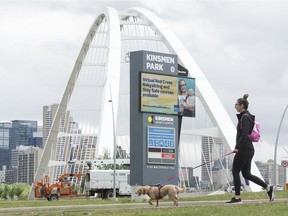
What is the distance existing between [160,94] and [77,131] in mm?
45847

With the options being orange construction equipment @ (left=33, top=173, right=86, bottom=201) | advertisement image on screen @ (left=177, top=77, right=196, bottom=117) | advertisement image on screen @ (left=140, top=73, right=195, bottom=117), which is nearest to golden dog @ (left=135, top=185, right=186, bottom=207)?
advertisement image on screen @ (left=140, top=73, right=195, bottom=117)

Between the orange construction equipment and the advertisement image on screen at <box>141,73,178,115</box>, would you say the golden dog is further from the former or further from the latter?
the orange construction equipment

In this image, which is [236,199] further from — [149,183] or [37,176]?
[37,176]

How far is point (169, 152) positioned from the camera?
1184 inches

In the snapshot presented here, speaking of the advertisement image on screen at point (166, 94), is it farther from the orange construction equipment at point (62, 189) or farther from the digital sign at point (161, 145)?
the orange construction equipment at point (62, 189)

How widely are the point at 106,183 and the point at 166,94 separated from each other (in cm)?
2519

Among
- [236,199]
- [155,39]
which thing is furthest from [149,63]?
[155,39]

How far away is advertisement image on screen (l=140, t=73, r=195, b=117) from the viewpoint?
2928cm

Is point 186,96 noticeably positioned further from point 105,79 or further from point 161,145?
point 105,79

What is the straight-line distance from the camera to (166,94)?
3027 cm

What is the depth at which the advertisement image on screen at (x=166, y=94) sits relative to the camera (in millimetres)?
29281

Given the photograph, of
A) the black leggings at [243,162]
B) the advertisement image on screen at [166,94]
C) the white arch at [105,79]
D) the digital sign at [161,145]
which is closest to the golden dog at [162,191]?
the black leggings at [243,162]

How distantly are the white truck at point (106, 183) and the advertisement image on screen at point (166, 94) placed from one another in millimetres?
22279

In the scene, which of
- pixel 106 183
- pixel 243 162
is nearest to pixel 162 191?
pixel 243 162
